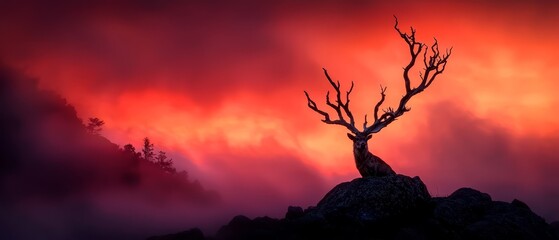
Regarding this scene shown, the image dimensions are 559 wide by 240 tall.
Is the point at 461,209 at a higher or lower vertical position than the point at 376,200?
lower

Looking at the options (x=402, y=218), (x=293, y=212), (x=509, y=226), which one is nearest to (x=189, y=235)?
(x=293, y=212)

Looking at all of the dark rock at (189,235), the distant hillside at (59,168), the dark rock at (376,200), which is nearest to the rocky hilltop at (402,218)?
the dark rock at (376,200)

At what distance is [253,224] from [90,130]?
80.2 m

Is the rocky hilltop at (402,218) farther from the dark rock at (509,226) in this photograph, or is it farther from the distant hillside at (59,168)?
the distant hillside at (59,168)

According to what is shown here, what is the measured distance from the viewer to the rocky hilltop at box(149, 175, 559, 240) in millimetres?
16438

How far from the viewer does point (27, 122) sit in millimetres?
98188

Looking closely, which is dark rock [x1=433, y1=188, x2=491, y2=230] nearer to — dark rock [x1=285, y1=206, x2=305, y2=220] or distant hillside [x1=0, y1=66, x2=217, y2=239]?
dark rock [x1=285, y1=206, x2=305, y2=220]

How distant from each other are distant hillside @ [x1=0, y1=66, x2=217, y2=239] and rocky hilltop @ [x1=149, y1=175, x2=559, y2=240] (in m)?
63.0

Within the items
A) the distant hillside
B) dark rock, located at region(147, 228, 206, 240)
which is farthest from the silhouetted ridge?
dark rock, located at region(147, 228, 206, 240)

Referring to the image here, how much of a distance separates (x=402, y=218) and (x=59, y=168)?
265 ft

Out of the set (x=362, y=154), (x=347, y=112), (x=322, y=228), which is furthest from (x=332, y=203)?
(x=347, y=112)

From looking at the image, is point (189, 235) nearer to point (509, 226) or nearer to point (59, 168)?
point (509, 226)

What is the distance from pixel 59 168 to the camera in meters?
85.4

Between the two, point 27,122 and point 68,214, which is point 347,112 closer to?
point 68,214
